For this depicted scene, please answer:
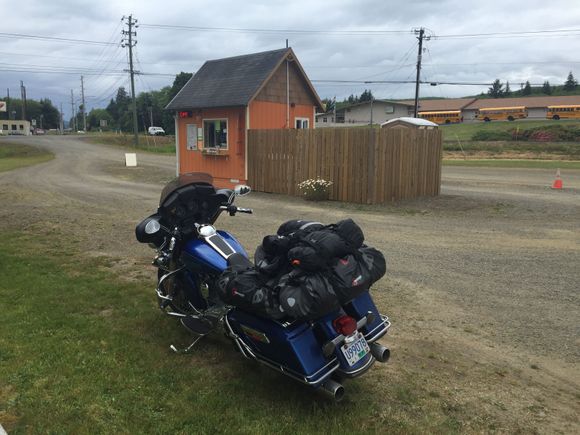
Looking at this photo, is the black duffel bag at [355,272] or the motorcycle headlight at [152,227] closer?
the black duffel bag at [355,272]

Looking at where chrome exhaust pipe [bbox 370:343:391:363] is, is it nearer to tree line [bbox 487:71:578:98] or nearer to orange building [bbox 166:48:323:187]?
orange building [bbox 166:48:323:187]

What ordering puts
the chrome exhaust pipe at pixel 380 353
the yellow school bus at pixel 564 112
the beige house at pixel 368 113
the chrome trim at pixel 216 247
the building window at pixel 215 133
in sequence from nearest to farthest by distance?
the chrome exhaust pipe at pixel 380 353 → the chrome trim at pixel 216 247 → the building window at pixel 215 133 → the yellow school bus at pixel 564 112 → the beige house at pixel 368 113

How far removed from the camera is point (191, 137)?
64.5 ft

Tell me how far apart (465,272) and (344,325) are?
4155 millimetres

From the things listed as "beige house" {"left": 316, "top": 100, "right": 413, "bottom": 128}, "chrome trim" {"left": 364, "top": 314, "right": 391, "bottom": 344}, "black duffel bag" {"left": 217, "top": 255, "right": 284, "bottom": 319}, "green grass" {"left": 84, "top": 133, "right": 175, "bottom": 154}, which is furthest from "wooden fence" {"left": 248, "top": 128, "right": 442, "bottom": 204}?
"beige house" {"left": 316, "top": 100, "right": 413, "bottom": 128}

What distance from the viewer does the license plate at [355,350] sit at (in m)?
3.20

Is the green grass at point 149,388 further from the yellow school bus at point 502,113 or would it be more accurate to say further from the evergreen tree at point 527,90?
the evergreen tree at point 527,90

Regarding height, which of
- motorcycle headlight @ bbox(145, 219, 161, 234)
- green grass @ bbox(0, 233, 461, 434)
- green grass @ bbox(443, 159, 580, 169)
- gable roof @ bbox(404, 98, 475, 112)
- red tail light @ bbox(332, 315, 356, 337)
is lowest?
green grass @ bbox(443, 159, 580, 169)

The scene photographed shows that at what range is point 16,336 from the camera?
4.55 metres

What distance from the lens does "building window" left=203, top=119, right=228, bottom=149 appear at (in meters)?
18.2

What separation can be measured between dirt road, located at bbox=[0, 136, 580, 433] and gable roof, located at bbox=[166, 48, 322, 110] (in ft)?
13.9

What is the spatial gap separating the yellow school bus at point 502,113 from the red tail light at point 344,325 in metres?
70.1

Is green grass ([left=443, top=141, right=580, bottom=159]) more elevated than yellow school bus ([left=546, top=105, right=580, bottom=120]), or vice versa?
yellow school bus ([left=546, top=105, right=580, bottom=120])

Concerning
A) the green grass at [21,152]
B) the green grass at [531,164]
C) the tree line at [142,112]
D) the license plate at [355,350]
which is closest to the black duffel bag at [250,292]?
the license plate at [355,350]
